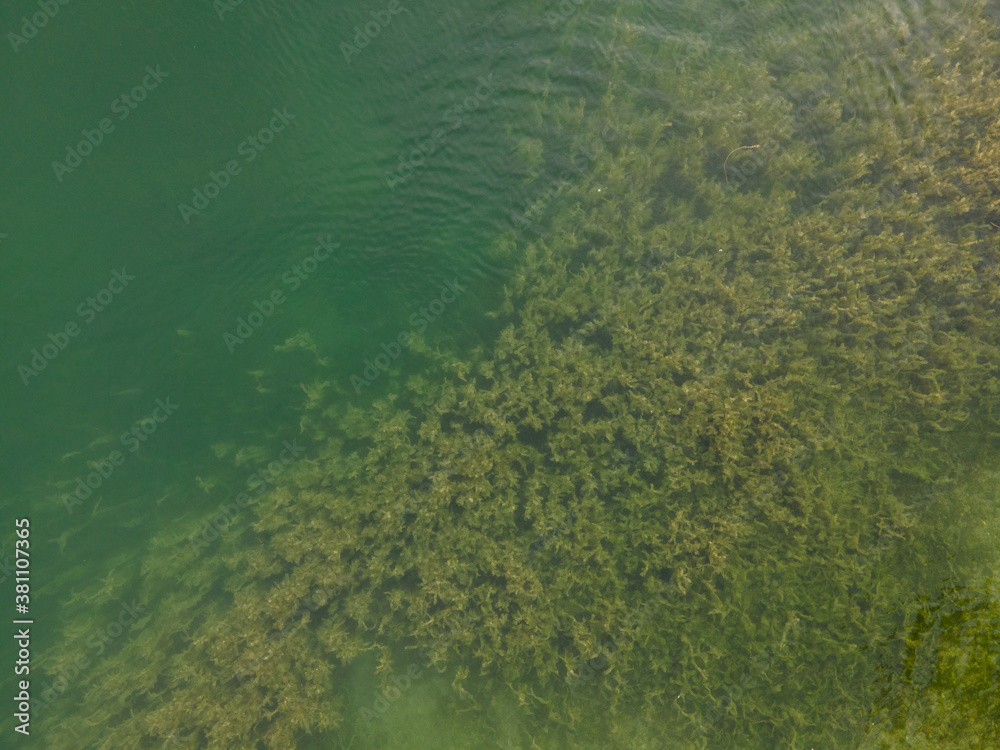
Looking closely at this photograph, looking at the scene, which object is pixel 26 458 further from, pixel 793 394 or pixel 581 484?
pixel 793 394

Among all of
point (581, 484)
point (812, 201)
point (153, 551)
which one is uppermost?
point (153, 551)

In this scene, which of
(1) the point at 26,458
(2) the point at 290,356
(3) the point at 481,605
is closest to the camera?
(3) the point at 481,605

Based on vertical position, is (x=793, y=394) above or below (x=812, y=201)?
below

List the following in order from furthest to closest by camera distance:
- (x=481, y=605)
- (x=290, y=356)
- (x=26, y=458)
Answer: (x=290, y=356) < (x=26, y=458) < (x=481, y=605)

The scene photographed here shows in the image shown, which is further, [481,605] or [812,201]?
[812,201]

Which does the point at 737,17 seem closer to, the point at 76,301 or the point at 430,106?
the point at 430,106

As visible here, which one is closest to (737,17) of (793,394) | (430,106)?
(430,106)
